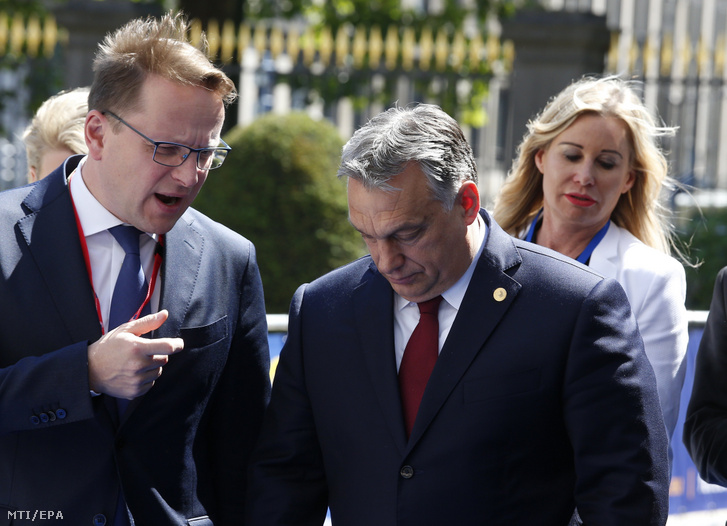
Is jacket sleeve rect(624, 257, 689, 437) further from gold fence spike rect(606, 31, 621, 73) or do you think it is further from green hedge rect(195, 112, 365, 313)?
gold fence spike rect(606, 31, 621, 73)

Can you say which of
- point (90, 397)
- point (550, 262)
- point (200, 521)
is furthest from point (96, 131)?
point (550, 262)

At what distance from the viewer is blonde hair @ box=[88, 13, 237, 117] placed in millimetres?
2621

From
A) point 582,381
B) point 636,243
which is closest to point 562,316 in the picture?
point 582,381

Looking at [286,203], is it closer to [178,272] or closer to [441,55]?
[441,55]

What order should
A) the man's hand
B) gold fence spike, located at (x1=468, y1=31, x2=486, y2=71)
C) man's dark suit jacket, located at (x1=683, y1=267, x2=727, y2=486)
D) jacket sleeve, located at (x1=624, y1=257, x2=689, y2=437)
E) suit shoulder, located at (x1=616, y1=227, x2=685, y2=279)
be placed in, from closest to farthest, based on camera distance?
the man's hand < man's dark suit jacket, located at (x1=683, y1=267, x2=727, y2=486) < jacket sleeve, located at (x1=624, y1=257, x2=689, y2=437) < suit shoulder, located at (x1=616, y1=227, x2=685, y2=279) < gold fence spike, located at (x1=468, y1=31, x2=486, y2=71)

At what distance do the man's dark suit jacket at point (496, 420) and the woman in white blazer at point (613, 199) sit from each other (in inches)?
35.5

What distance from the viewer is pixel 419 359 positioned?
259 centimetres

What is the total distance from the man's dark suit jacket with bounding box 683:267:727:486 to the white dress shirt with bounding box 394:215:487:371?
841mm

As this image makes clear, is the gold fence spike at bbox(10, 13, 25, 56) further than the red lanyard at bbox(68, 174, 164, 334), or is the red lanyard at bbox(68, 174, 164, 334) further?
the gold fence spike at bbox(10, 13, 25, 56)

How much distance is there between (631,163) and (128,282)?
2.04 metres

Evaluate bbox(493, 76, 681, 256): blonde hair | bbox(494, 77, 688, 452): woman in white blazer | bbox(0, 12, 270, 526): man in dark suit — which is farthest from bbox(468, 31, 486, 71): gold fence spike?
bbox(0, 12, 270, 526): man in dark suit

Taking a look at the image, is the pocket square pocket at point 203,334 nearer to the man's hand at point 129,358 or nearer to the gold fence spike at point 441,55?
the man's hand at point 129,358

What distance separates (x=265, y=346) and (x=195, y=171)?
688mm

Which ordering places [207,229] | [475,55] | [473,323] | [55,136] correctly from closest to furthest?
[473,323], [207,229], [55,136], [475,55]
